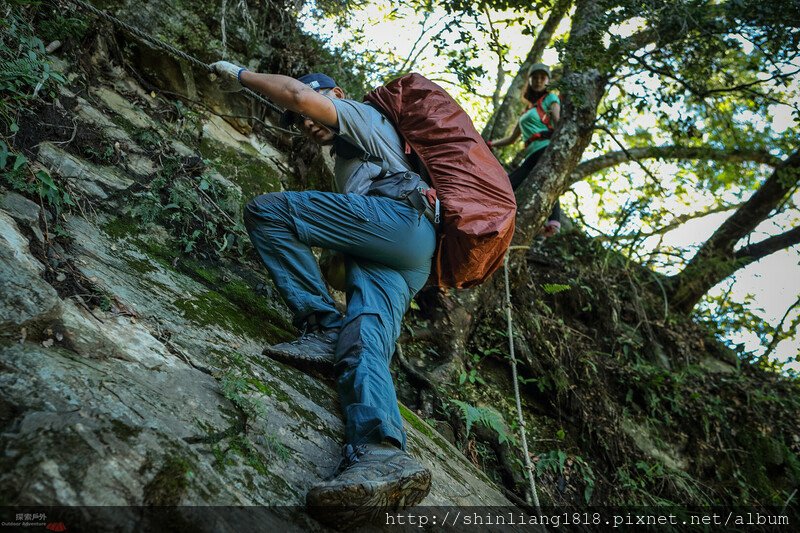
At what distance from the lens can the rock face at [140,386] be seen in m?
1.73

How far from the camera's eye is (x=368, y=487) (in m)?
2.18

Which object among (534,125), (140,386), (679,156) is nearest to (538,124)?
(534,125)

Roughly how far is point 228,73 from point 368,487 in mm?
2797

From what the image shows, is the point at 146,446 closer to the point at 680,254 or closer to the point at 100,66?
the point at 100,66

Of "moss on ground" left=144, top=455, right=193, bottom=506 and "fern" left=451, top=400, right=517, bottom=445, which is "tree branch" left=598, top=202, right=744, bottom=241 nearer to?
"fern" left=451, top=400, right=517, bottom=445

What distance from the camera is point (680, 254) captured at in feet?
30.3

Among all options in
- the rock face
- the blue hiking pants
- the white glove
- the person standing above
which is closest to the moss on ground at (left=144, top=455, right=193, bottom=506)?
the rock face

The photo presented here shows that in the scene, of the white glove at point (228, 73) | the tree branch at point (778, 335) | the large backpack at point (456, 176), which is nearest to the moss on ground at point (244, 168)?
the white glove at point (228, 73)

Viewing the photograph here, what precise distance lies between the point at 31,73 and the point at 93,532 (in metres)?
3.63

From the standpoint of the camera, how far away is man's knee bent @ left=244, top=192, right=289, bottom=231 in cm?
342

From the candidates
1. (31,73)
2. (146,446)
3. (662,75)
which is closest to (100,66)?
(31,73)

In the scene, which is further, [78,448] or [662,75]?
[662,75]

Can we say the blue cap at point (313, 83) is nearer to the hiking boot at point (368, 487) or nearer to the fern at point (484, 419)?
the hiking boot at point (368, 487)

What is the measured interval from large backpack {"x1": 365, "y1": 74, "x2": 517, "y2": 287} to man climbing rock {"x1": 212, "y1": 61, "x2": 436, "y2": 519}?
14 cm
